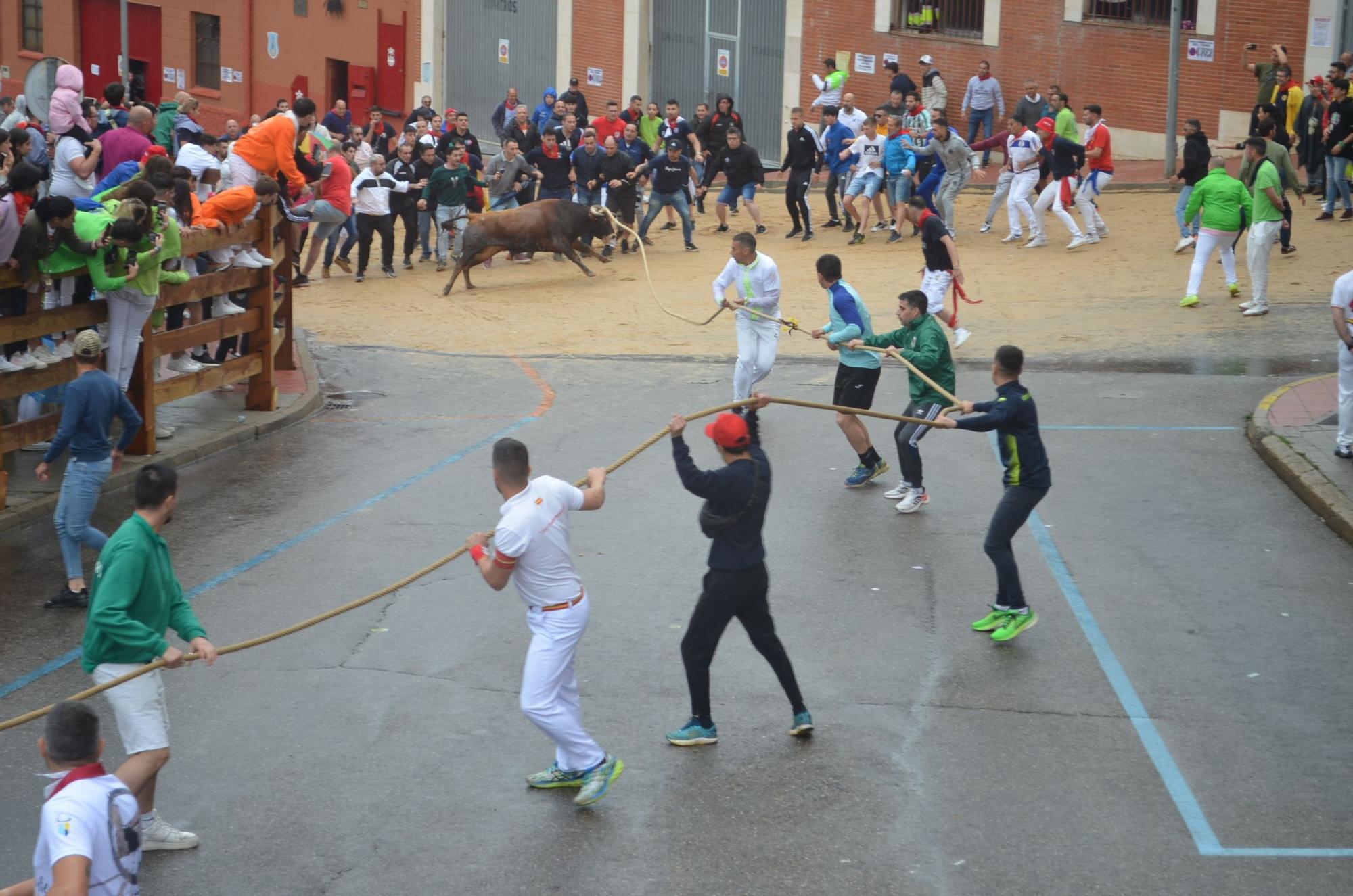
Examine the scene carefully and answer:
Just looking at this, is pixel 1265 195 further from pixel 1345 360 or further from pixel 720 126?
pixel 720 126

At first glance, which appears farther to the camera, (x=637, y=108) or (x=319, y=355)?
(x=637, y=108)

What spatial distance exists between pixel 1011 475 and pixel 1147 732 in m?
1.96

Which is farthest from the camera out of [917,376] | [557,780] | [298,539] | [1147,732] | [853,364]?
[853,364]

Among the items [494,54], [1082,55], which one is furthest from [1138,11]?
[494,54]

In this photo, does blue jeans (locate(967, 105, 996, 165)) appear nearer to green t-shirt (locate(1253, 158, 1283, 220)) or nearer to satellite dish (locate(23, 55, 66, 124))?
green t-shirt (locate(1253, 158, 1283, 220))

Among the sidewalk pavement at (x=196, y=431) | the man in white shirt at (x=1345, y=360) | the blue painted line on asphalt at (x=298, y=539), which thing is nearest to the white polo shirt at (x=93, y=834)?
the blue painted line on asphalt at (x=298, y=539)

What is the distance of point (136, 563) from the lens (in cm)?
579

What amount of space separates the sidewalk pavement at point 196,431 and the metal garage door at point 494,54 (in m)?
18.6

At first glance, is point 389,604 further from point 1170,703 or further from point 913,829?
point 1170,703

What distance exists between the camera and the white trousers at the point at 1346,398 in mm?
11741

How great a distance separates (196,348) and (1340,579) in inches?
419

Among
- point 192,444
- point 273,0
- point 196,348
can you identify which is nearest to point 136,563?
point 192,444

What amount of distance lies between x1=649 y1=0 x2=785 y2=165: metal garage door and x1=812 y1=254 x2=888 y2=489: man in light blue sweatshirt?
19196 mm

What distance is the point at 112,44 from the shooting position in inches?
1522
